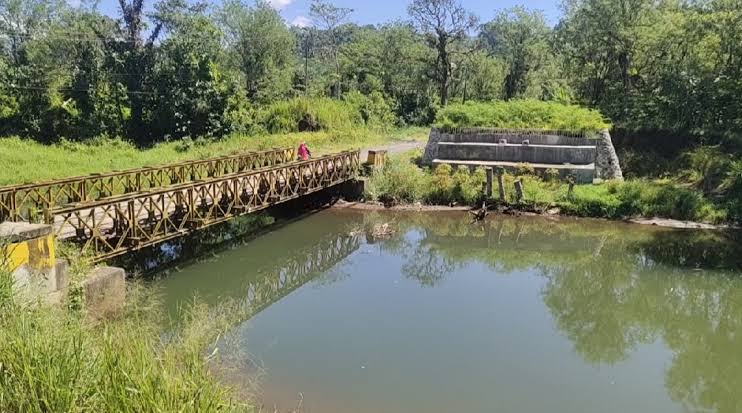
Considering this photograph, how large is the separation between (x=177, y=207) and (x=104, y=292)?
360 cm

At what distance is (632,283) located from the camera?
48.5 ft

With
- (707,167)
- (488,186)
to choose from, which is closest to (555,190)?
(488,186)

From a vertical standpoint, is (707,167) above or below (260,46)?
below

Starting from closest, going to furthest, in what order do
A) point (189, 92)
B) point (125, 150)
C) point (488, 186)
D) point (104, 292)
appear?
point (104, 292), point (488, 186), point (125, 150), point (189, 92)

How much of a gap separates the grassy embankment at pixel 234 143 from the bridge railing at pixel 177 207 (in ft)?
29.9

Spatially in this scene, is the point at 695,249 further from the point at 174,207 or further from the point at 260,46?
the point at 260,46

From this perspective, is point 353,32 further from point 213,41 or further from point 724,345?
point 724,345

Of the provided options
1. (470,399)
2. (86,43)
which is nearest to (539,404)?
(470,399)

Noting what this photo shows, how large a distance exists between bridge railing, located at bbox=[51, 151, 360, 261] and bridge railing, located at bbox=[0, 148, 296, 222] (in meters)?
0.50

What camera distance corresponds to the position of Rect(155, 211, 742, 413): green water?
28.9 feet

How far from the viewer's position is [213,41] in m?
34.8

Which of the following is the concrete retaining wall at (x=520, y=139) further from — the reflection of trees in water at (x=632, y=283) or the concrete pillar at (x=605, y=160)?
the reflection of trees in water at (x=632, y=283)

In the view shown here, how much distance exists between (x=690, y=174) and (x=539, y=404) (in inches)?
716

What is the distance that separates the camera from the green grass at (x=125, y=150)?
81.7 ft
